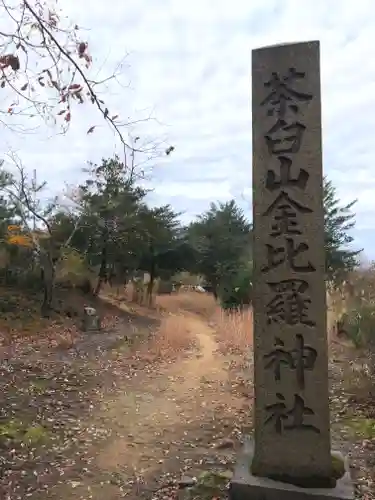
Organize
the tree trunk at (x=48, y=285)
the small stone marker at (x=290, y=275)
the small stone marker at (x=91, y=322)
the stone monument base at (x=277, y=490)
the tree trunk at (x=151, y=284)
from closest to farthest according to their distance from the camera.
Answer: the stone monument base at (x=277, y=490), the small stone marker at (x=290, y=275), the small stone marker at (x=91, y=322), the tree trunk at (x=48, y=285), the tree trunk at (x=151, y=284)

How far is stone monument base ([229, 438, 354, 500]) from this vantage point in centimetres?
262

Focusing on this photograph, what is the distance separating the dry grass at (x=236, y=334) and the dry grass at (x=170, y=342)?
703mm

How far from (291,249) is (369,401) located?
10.2 feet

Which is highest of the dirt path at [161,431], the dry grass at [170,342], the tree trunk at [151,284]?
the tree trunk at [151,284]

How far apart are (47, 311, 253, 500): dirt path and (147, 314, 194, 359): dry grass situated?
2.79 feet

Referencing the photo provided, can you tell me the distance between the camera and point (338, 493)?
2617mm

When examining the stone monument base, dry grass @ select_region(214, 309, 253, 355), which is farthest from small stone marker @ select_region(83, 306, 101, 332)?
the stone monument base

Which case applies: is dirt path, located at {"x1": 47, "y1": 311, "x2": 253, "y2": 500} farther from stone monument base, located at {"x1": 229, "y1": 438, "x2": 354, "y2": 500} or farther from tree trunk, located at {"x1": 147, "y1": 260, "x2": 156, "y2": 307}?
tree trunk, located at {"x1": 147, "y1": 260, "x2": 156, "y2": 307}

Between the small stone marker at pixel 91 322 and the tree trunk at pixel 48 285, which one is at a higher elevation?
the tree trunk at pixel 48 285

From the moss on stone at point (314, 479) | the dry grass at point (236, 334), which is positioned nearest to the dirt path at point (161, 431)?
the moss on stone at point (314, 479)

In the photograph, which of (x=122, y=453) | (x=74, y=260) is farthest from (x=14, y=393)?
(x=74, y=260)

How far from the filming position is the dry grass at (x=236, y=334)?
8.51 meters

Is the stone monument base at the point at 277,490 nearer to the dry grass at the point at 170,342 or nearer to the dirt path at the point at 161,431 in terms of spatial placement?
the dirt path at the point at 161,431

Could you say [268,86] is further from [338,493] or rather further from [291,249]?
[338,493]
